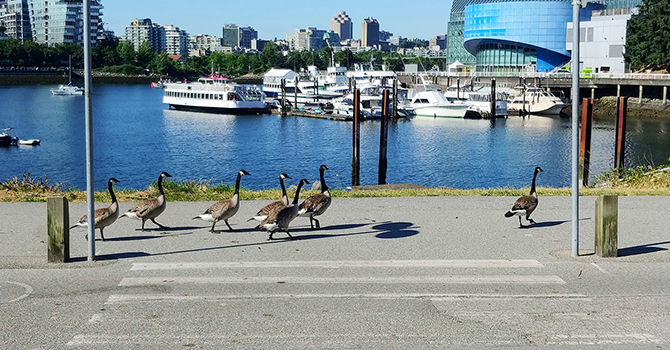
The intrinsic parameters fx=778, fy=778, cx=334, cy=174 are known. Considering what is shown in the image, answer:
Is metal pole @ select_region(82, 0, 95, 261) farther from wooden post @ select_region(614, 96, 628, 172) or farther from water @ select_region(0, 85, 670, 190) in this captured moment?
wooden post @ select_region(614, 96, 628, 172)

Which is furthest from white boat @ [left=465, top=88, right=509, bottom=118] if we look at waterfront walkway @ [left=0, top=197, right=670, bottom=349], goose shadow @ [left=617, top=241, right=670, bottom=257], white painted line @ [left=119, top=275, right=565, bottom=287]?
white painted line @ [left=119, top=275, right=565, bottom=287]

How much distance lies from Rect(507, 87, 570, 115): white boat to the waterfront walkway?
7571 centimetres

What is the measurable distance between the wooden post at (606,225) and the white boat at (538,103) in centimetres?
7898

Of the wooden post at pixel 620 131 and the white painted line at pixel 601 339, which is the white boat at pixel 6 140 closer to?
the wooden post at pixel 620 131

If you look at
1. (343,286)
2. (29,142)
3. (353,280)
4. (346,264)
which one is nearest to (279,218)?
(346,264)

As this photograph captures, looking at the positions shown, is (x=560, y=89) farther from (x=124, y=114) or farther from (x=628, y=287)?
(x=628, y=287)

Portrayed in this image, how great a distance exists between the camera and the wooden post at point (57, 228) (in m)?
11.2

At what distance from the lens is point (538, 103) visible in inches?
3531

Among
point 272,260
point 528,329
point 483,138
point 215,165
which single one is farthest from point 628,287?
point 483,138

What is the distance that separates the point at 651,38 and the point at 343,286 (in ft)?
292

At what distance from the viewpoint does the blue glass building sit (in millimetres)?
125250

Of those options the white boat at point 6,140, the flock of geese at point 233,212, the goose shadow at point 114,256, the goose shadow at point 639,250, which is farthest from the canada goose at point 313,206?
the white boat at point 6,140

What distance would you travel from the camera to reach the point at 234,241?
1317 centimetres

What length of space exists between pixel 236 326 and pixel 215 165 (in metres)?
40.6
